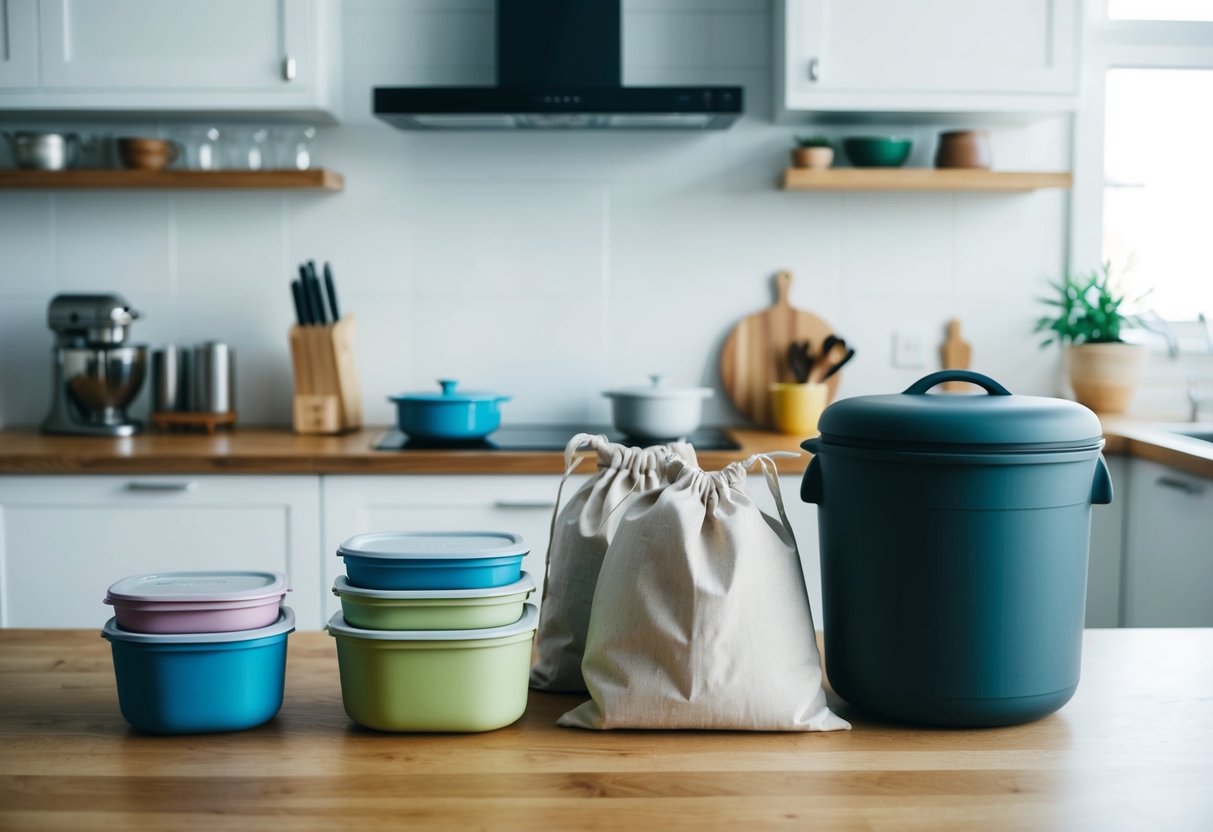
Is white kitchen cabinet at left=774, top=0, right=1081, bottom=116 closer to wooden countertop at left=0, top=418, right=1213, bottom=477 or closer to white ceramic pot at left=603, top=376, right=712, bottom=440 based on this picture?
white ceramic pot at left=603, top=376, right=712, bottom=440

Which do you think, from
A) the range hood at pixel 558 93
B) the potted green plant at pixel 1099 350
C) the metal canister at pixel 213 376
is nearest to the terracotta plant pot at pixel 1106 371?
the potted green plant at pixel 1099 350

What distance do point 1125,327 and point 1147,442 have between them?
0.78 metres

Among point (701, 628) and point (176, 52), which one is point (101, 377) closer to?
point (176, 52)

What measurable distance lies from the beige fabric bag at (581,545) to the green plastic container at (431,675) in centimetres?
11

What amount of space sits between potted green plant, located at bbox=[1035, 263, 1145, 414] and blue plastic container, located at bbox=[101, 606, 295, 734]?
8.50 ft

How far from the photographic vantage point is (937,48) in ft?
9.16

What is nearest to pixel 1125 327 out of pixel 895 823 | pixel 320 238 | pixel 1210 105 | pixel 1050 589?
pixel 1210 105

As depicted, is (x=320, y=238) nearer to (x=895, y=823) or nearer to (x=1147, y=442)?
(x=1147, y=442)

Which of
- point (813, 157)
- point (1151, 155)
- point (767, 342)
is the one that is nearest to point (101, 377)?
point (767, 342)

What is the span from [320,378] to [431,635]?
2084mm

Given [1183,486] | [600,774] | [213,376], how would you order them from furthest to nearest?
[213,376] → [1183,486] → [600,774]

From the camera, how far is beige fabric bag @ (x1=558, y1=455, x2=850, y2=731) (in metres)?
0.98

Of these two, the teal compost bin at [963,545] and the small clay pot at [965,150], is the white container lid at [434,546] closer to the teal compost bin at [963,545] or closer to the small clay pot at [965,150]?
the teal compost bin at [963,545]

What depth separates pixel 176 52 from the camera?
2795mm
